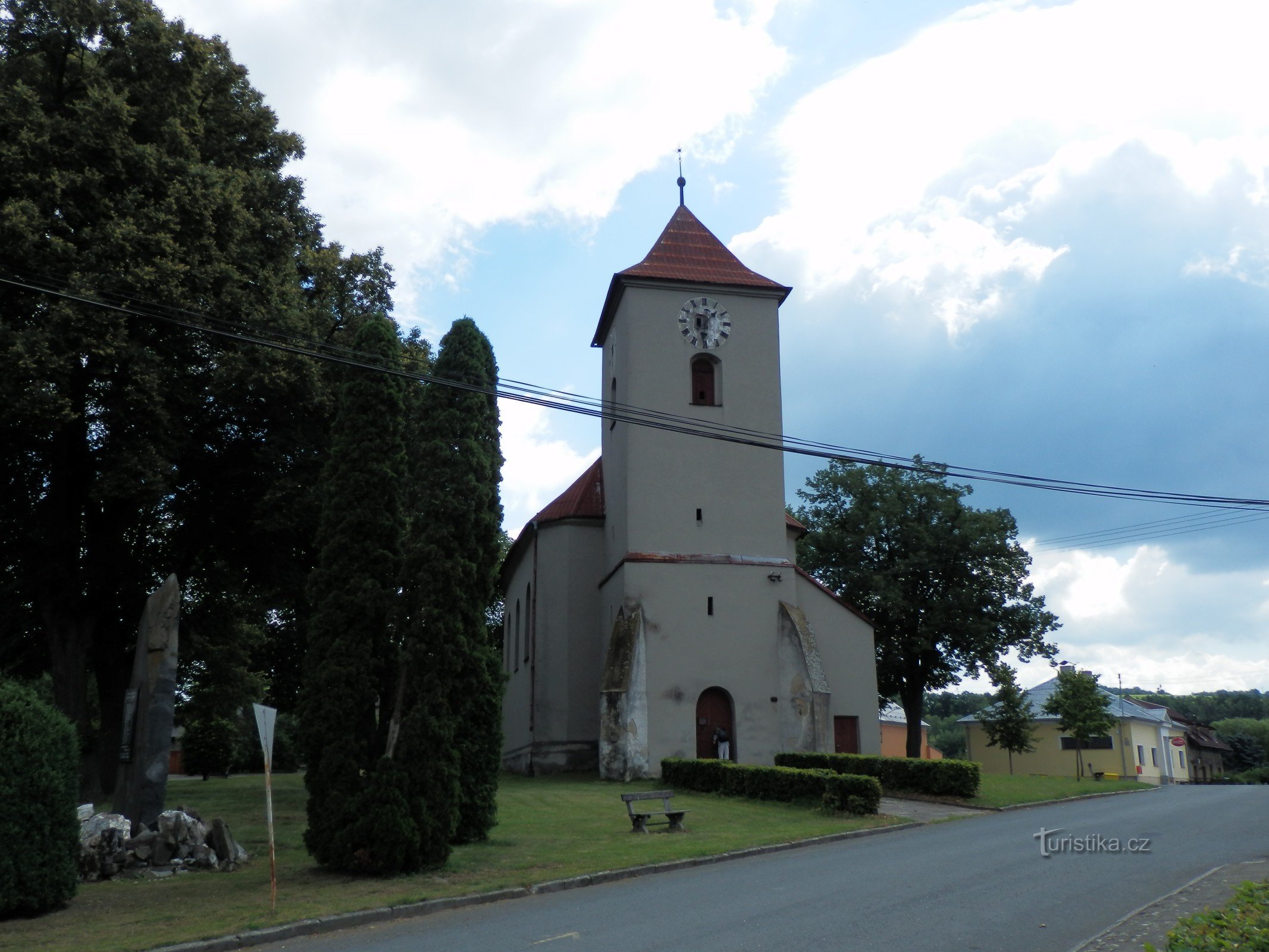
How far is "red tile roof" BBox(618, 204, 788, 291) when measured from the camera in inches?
1307

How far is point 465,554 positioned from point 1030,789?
16.8 meters

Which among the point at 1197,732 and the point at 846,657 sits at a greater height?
the point at 846,657

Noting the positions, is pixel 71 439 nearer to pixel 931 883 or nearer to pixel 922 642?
pixel 931 883

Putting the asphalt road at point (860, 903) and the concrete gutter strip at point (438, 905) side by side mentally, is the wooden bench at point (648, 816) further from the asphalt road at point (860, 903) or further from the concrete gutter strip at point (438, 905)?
the asphalt road at point (860, 903)

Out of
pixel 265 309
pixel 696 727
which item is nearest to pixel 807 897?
pixel 265 309

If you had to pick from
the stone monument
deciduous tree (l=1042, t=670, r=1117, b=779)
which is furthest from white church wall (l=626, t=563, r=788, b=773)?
the stone monument

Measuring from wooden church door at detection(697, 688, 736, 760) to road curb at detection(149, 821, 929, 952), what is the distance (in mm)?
13785

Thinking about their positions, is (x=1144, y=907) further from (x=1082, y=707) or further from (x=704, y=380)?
(x=1082, y=707)

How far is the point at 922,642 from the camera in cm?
4125

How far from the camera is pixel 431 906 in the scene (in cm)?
1123

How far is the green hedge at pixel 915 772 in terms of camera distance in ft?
71.3

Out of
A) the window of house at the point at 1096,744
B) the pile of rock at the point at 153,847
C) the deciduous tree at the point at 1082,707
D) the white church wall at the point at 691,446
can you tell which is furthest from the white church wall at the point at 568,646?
the window of house at the point at 1096,744

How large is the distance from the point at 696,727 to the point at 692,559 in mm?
4825

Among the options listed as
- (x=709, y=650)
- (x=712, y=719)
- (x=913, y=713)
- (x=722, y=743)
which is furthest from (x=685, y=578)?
(x=913, y=713)
